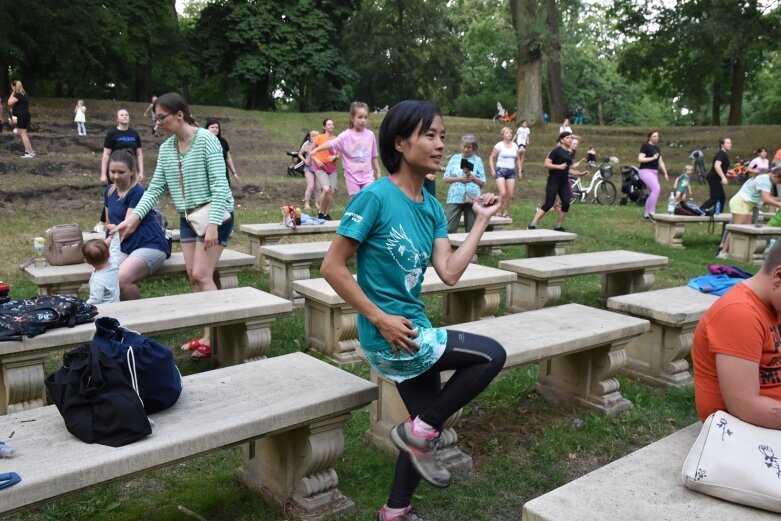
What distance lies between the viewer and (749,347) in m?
2.39

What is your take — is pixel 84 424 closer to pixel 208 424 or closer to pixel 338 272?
pixel 208 424

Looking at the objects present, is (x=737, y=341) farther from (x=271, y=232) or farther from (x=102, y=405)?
(x=271, y=232)

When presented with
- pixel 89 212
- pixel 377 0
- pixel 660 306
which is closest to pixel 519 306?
pixel 660 306

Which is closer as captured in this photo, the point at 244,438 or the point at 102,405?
the point at 102,405

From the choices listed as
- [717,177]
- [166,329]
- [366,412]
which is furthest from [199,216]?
[717,177]

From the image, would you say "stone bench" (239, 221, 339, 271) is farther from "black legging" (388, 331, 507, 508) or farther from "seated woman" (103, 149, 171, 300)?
"black legging" (388, 331, 507, 508)

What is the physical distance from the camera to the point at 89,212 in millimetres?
12391

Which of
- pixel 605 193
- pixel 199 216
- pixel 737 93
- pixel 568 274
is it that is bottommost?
pixel 568 274

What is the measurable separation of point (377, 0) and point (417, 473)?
129 feet

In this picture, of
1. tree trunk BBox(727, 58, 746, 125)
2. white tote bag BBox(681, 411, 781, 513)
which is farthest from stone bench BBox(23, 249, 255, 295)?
tree trunk BBox(727, 58, 746, 125)

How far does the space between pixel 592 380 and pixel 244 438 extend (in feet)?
9.18

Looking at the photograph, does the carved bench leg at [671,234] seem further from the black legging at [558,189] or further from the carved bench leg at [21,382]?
the carved bench leg at [21,382]

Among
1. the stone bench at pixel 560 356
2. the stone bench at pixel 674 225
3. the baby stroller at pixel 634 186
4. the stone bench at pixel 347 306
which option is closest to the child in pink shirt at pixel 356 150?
the stone bench at pixel 347 306

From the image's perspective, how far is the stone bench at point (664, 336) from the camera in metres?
5.10
